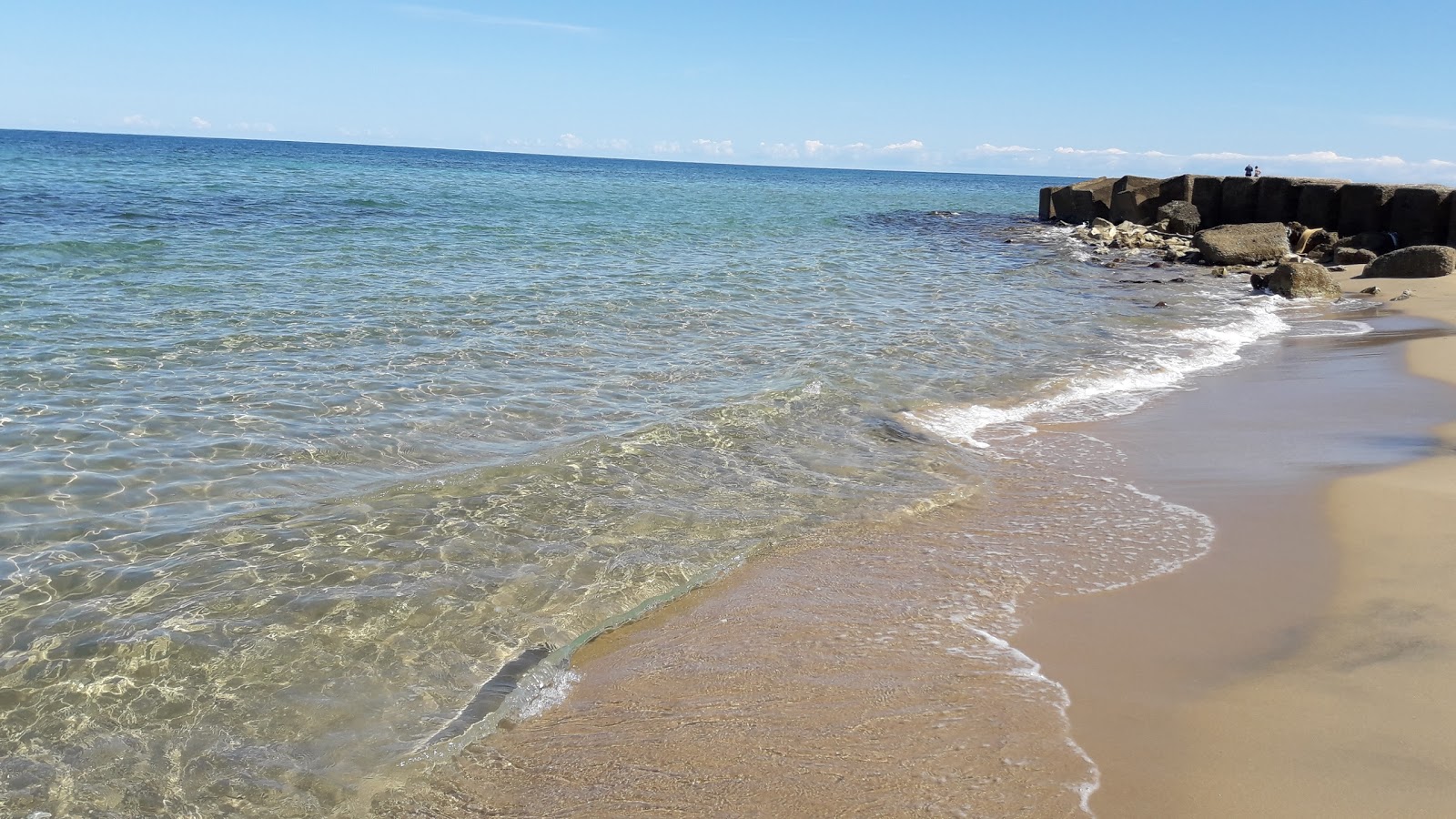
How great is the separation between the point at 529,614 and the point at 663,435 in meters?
2.89

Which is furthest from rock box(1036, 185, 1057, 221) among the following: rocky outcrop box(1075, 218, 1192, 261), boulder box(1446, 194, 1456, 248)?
boulder box(1446, 194, 1456, 248)

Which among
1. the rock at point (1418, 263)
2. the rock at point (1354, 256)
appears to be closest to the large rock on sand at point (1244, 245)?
the rock at point (1354, 256)

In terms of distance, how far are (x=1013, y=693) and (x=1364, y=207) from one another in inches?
900

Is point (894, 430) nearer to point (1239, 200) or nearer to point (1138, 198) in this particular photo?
point (1239, 200)

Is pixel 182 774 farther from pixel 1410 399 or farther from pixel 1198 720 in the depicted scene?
pixel 1410 399

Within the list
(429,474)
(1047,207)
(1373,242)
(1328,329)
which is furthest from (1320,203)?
(429,474)

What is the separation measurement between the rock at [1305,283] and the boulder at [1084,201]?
48.3 feet

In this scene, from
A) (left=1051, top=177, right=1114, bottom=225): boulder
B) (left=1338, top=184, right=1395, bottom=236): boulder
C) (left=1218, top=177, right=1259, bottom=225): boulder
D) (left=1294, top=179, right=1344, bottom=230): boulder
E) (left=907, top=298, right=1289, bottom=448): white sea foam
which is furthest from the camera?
(left=1051, top=177, right=1114, bottom=225): boulder

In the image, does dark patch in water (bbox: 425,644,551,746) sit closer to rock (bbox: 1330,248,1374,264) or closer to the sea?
the sea

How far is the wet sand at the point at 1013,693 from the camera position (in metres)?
3.26

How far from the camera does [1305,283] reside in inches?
655

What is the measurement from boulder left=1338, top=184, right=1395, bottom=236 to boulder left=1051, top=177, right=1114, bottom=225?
8.95m

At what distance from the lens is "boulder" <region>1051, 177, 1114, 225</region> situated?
31406mm

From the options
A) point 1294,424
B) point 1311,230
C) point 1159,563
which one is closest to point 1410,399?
point 1294,424
